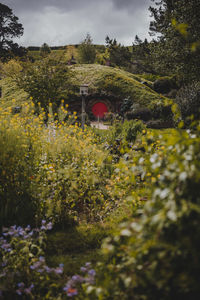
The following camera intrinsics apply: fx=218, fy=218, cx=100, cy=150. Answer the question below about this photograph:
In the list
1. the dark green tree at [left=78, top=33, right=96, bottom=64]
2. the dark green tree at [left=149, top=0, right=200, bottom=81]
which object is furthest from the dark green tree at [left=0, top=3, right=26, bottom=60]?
the dark green tree at [left=149, top=0, right=200, bottom=81]

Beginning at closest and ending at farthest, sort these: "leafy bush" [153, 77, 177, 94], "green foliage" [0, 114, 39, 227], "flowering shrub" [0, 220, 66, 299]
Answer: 1. "flowering shrub" [0, 220, 66, 299]
2. "green foliage" [0, 114, 39, 227]
3. "leafy bush" [153, 77, 177, 94]

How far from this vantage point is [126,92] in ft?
64.7

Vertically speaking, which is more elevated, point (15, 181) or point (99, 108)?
point (99, 108)

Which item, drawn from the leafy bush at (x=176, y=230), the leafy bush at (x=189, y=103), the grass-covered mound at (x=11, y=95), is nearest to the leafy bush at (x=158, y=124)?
the leafy bush at (x=189, y=103)

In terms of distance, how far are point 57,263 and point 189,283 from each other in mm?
1947

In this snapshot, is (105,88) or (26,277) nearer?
(26,277)

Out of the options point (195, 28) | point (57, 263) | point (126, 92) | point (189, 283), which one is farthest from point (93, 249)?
point (126, 92)

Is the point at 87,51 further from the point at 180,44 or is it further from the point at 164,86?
the point at 180,44

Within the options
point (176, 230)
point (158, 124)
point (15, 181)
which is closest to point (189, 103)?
point (158, 124)

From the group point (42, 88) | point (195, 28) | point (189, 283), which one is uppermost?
point (195, 28)

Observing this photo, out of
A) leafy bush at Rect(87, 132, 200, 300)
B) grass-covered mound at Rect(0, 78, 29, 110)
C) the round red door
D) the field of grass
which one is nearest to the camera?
leafy bush at Rect(87, 132, 200, 300)

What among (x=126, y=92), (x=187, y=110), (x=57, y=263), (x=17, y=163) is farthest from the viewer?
(x=126, y=92)

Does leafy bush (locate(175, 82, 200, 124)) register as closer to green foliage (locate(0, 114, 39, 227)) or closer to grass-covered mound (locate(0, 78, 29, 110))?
green foliage (locate(0, 114, 39, 227))

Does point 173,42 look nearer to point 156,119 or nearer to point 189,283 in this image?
point 156,119
